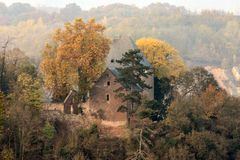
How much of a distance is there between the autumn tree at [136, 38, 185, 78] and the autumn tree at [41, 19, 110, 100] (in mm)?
6946

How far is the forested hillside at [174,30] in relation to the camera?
142125 millimetres

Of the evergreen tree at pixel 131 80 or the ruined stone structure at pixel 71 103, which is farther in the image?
the ruined stone structure at pixel 71 103

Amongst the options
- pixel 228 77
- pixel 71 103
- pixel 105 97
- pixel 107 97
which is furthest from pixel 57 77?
pixel 228 77

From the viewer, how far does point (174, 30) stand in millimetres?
166750

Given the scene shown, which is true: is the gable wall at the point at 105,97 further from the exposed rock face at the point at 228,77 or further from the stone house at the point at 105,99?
the exposed rock face at the point at 228,77

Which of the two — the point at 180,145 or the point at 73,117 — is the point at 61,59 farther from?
the point at 180,145

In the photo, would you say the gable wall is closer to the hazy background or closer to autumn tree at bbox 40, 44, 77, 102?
autumn tree at bbox 40, 44, 77, 102

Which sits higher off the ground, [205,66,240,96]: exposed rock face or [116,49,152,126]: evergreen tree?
[116,49,152,126]: evergreen tree

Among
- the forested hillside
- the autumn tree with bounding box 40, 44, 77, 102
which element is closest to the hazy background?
the forested hillside

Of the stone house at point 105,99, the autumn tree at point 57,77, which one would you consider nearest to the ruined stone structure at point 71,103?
the stone house at point 105,99

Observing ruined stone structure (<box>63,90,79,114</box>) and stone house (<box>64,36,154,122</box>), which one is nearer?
stone house (<box>64,36,154,122</box>)

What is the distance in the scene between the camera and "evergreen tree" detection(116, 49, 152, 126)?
4144 centimetres

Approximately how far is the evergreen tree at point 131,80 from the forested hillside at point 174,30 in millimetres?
76682

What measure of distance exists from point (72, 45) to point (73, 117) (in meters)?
4.96
